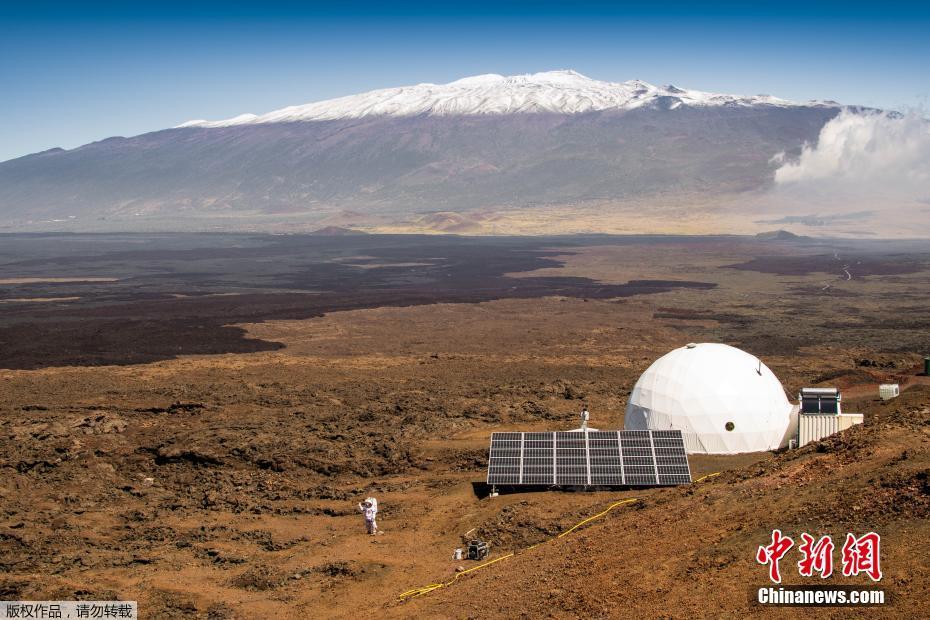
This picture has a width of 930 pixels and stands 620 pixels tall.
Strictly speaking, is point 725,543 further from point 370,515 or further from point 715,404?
point 715,404

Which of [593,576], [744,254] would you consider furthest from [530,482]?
[744,254]

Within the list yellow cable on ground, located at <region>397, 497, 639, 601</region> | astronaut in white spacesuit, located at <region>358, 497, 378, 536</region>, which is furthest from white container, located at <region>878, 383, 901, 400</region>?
astronaut in white spacesuit, located at <region>358, 497, 378, 536</region>

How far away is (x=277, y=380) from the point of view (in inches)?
1647

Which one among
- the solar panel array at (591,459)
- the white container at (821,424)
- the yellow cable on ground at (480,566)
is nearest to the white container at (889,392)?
the white container at (821,424)

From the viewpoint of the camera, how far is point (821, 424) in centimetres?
2348

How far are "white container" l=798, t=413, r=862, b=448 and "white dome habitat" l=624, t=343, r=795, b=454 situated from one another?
169 cm

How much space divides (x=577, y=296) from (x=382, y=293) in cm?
1663

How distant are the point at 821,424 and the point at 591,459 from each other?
5875 millimetres

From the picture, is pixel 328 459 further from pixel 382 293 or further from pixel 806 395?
pixel 382 293

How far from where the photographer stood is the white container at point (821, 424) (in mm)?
23281

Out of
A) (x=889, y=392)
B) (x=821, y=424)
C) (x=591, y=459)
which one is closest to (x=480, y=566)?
(x=591, y=459)

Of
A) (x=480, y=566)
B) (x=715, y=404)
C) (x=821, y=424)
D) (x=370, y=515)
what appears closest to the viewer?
(x=480, y=566)

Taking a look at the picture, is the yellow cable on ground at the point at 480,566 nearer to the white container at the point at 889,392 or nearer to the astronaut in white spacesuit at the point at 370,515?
the astronaut in white spacesuit at the point at 370,515

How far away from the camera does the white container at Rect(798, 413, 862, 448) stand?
23.3 metres
